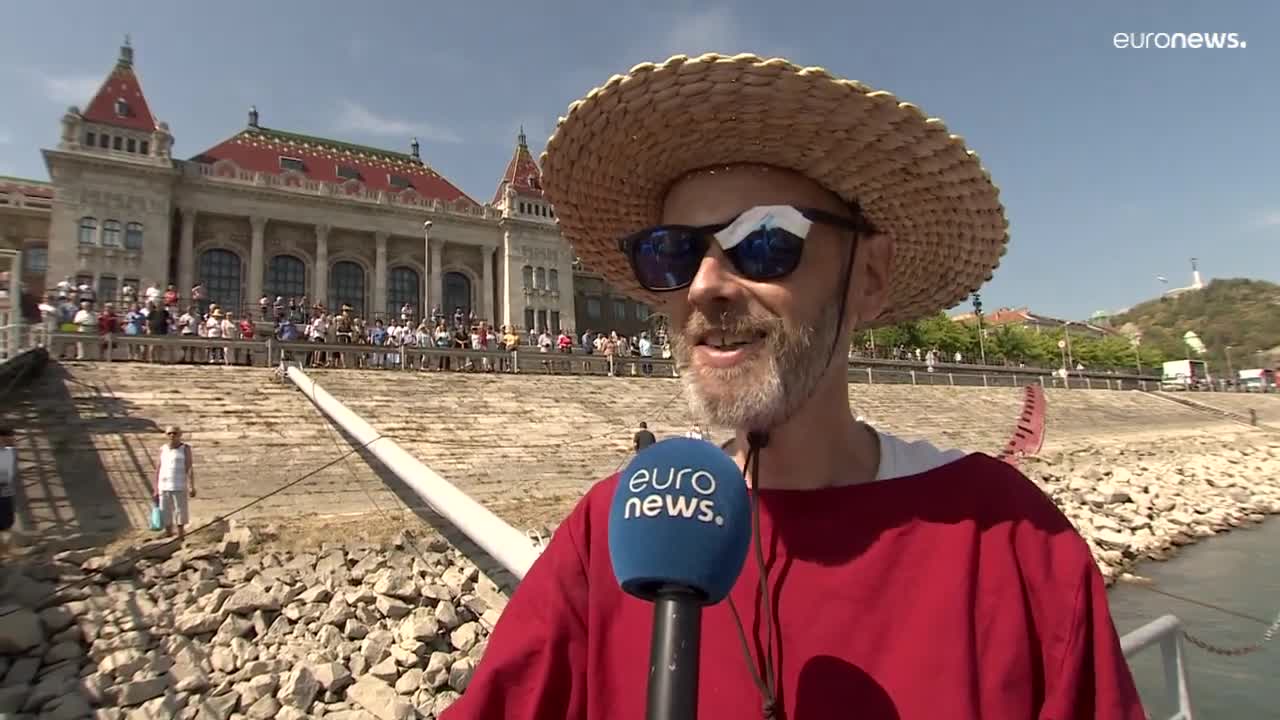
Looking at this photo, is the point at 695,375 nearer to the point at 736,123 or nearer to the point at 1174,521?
the point at 736,123

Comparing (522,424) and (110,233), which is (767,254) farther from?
(110,233)

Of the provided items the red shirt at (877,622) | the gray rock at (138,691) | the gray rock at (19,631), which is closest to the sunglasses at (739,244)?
the red shirt at (877,622)

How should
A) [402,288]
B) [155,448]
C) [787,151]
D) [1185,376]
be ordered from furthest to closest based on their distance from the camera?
[1185,376] → [402,288] → [155,448] → [787,151]

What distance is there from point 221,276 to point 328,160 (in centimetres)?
1182

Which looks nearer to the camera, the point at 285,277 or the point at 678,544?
the point at 678,544

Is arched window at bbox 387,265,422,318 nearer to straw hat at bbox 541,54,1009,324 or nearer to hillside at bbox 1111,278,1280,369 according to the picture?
straw hat at bbox 541,54,1009,324

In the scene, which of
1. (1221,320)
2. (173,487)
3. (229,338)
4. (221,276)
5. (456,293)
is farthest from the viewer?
(1221,320)

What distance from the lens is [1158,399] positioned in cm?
3903

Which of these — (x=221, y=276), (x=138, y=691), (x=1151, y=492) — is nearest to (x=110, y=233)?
(x=221, y=276)

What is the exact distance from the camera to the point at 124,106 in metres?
34.3

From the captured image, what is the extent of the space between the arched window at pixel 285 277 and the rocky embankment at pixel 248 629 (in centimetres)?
3231

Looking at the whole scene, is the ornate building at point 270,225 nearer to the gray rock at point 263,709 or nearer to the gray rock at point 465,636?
the gray rock at point 465,636

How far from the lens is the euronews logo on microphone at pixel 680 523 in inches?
36.3

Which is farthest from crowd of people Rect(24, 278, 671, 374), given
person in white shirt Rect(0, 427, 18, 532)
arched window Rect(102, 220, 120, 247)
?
arched window Rect(102, 220, 120, 247)
